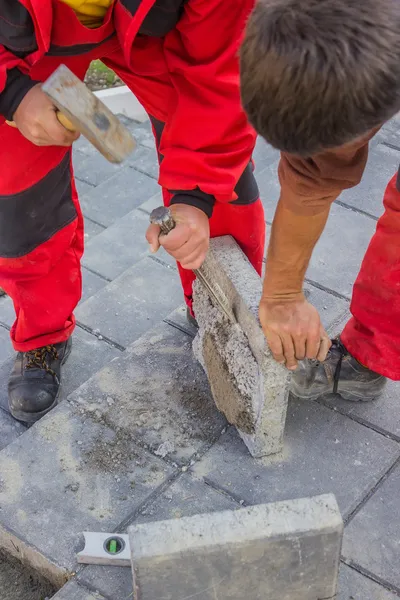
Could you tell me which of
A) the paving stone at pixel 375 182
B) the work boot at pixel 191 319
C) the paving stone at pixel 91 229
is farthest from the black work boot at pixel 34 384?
the paving stone at pixel 375 182

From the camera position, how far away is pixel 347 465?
105 inches

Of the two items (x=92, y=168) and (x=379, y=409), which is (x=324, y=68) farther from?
(x=92, y=168)

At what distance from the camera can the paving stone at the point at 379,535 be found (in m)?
2.39

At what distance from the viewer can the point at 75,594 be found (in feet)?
7.63

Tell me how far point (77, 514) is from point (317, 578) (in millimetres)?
803

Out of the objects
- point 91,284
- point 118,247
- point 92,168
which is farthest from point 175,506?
point 92,168

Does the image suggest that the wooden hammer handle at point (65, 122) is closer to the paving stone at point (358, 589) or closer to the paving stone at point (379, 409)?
the paving stone at point (379, 409)

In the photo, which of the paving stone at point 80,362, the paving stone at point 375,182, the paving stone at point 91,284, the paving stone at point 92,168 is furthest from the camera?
the paving stone at point 92,168

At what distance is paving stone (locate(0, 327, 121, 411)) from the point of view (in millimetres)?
3330

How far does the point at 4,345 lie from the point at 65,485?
3.91 ft

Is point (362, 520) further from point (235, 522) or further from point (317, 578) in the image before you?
point (235, 522)

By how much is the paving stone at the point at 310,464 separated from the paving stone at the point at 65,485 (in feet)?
0.72

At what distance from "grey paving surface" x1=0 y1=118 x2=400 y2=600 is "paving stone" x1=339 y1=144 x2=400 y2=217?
336 millimetres

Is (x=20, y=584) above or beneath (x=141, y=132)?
above
